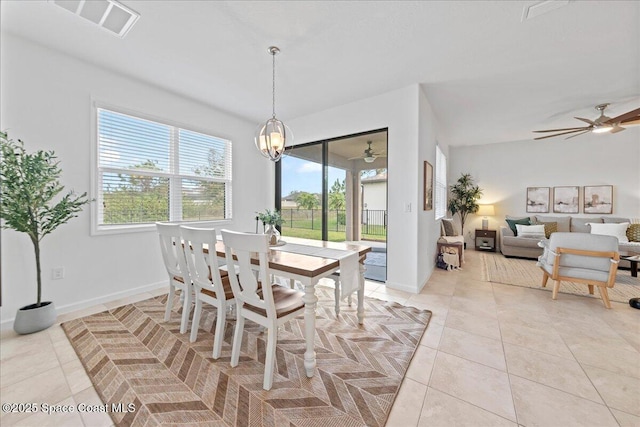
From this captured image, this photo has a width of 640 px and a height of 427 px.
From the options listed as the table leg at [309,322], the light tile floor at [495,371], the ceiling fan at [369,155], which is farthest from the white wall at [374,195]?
the table leg at [309,322]

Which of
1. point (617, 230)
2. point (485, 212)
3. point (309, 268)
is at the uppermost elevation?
point (485, 212)

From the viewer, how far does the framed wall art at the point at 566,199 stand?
5.61 meters

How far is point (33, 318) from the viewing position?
242 cm

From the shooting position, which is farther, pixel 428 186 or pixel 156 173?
pixel 428 186

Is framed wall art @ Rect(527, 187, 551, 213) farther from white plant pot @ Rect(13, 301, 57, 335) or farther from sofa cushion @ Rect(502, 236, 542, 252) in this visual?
white plant pot @ Rect(13, 301, 57, 335)

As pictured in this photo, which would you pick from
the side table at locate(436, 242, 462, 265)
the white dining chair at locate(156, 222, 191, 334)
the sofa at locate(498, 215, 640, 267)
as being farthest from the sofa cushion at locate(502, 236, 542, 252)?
the white dining chair at locate(156, 222, 191, 334)

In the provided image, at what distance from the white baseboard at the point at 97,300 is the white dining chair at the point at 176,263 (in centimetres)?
92

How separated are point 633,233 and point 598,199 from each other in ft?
3.24

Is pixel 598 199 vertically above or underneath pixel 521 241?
above

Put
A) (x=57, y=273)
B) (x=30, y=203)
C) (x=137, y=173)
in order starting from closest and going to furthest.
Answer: (x=30, y=203) < (x=57, y=273) < (x=137, y=173)

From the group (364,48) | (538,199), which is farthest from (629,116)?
(364,48)

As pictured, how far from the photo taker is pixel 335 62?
290 cm

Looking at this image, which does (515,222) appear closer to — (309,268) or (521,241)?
(521,241)

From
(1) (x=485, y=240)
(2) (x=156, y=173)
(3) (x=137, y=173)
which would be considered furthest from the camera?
(1) (x=485, y=240)
